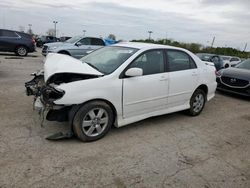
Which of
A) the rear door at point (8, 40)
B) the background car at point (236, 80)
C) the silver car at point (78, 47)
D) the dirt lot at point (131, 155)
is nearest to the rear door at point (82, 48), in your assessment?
the silver car at point (78, 47)

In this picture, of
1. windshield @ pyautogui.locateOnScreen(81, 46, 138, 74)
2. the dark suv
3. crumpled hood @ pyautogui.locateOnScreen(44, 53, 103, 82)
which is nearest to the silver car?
the dark suv

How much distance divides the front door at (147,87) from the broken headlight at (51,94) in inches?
41.6

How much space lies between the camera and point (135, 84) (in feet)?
13.8

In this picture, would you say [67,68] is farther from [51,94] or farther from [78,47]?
[78,47]

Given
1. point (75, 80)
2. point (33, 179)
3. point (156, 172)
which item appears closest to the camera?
point (33, 179)

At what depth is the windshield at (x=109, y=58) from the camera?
427 cm

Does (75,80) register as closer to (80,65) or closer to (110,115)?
(80,65)

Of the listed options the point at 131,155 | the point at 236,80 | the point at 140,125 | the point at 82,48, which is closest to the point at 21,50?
the point at 82,48

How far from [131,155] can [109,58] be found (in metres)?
1.89

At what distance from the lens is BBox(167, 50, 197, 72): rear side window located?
4.93 m

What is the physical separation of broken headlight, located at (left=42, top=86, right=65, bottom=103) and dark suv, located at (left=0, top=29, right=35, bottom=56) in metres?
13.3

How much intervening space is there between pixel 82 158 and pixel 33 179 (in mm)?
733

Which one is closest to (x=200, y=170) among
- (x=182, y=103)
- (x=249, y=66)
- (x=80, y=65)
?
(x=182, y=103)

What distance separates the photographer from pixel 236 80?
25.1ft
